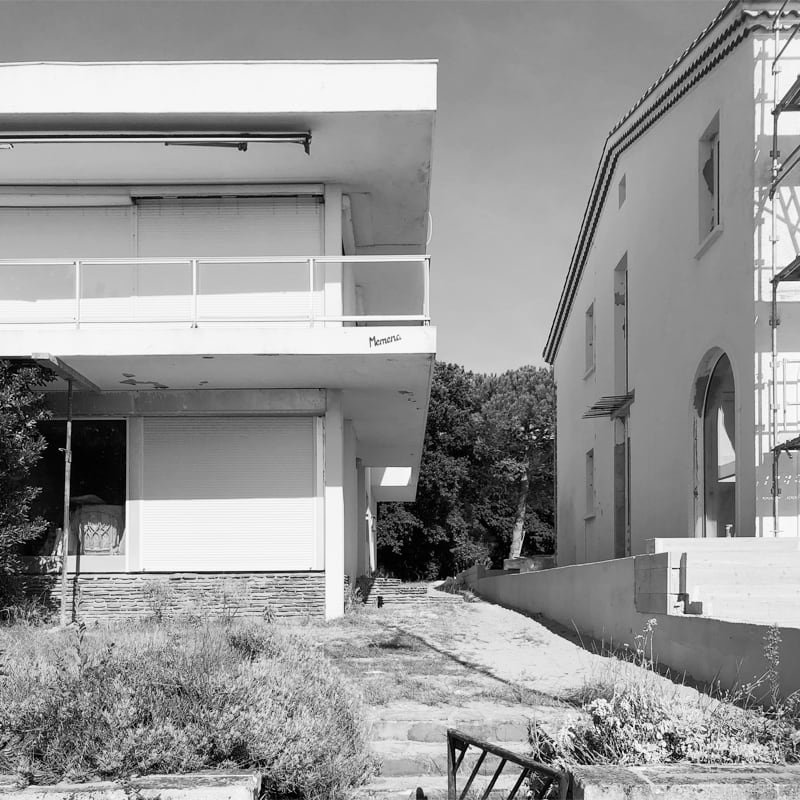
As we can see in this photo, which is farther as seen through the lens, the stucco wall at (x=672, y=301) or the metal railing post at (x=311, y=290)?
the metal railing post at (x=311, y=290)

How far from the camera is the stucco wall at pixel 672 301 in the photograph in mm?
12516

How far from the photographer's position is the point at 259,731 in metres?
5.70

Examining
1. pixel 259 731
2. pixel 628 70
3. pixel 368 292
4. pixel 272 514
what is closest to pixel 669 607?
pixel 259 731

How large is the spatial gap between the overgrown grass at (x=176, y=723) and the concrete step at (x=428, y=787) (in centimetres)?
12

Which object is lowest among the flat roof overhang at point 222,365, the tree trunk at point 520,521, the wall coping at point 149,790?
the tree trunk at point 520,521

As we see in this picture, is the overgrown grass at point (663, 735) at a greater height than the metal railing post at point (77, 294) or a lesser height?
lesser

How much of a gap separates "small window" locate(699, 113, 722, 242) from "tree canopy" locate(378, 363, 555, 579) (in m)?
32.8

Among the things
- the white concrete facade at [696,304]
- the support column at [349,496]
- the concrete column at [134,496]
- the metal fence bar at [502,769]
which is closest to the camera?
the metal fence bar at [502,769]

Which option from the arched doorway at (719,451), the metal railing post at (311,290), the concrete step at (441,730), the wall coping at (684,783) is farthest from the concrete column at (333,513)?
the wall coping at (684,783)

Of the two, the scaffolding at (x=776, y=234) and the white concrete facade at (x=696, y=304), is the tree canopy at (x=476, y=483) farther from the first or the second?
the scaffolding at (x=776, y=234)

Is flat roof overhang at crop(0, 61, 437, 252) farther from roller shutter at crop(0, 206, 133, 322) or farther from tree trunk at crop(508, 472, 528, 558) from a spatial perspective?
tree trunk at crop(508, 472, 528, 558)

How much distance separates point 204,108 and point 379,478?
64.1ft

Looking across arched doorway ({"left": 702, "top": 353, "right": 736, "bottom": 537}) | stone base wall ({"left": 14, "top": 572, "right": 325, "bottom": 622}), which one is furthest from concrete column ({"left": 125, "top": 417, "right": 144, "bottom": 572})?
arched doorway ({"left": 702, "top": 353, "right": 736, "bottom": 537})

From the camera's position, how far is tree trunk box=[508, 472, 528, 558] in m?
50.6
